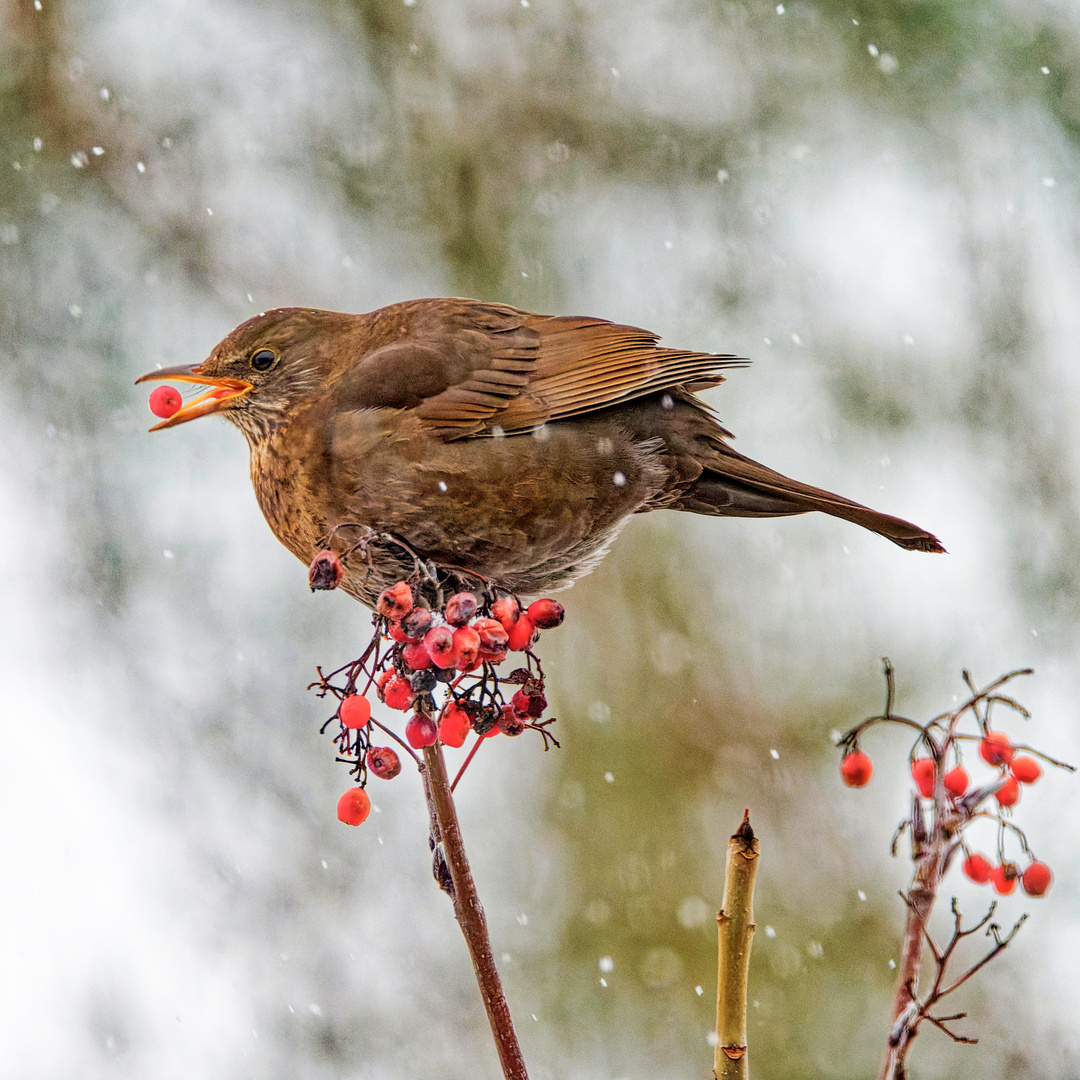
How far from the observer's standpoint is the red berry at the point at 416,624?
1151 mm

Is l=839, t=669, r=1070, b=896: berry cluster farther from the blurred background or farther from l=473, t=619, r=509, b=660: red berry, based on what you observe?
the blurred background

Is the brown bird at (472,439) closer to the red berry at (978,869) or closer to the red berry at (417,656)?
the red berry at (417,656)

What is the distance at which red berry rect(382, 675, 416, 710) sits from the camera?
1.16 m

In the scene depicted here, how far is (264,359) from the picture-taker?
1522 mm

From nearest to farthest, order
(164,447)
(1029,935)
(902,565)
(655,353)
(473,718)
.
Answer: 1. (473,718)
2. (655,353)
3. (1029,935)
4. (902,565)
5. (164,447)

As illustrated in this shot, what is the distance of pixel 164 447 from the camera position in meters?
4.11

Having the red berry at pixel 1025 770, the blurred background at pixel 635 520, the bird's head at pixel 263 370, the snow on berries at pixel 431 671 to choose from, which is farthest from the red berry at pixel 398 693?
the blurred background at pixel 635 520

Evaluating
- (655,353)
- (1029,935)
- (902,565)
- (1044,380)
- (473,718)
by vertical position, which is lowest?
(473,718)

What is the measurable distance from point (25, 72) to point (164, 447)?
149 cm

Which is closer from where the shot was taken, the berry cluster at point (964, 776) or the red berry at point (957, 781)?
the berry cluster at point (964, 776)

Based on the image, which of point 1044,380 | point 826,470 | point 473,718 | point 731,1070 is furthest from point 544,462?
point 1044,380

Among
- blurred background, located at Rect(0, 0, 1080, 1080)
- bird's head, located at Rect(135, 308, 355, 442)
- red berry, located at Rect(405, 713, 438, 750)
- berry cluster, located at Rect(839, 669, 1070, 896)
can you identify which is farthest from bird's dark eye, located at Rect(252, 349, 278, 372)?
blurred background, located at Rect(0, 0, 1080, 1080)

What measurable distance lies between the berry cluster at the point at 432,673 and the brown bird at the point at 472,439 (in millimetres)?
148

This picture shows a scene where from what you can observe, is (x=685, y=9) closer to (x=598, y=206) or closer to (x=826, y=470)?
(x=598, y=206)
